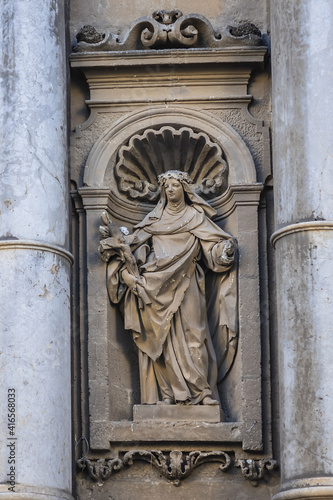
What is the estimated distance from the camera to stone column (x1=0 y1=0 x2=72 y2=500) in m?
9.65

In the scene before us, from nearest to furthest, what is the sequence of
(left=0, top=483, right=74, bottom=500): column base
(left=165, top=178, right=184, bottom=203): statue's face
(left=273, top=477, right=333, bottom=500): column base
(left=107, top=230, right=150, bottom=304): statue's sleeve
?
(left=273, top=477, right=333, bottom=500): column base, (left=0, top=483, right=74, bottom=500): column base, (left=107, top=230, right=150, bottom=304): statue's sleeve, (left=165, top=178, right=184, bottom=203): statue's face

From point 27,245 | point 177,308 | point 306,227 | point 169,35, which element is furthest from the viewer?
point 169,35

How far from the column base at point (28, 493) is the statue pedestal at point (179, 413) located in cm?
109

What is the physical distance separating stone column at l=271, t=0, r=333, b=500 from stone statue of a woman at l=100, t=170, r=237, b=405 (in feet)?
2.52

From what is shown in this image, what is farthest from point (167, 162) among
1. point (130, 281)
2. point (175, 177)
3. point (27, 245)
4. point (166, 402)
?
point (166, 402)

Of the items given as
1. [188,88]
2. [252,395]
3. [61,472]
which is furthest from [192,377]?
[188,88]

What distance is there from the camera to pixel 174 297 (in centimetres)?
1069

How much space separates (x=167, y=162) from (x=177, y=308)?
121cm

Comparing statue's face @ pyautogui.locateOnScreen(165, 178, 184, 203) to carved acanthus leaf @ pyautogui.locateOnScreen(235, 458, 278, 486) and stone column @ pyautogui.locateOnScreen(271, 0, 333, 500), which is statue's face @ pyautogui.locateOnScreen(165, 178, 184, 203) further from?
carved acanthus leaf @ pyautogui.locateOnScreen(235, 458, 278, 486)

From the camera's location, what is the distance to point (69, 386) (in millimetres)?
10070

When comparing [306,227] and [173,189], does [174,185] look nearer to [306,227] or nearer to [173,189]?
[173,189]

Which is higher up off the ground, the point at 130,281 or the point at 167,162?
the point at 167,162

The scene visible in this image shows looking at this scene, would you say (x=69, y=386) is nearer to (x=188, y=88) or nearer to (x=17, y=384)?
(x=17, y=384)

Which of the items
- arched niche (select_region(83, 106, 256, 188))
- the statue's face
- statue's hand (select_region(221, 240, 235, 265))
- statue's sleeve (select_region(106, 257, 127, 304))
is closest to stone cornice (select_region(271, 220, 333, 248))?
statue's hand (select_region(221, 240, 235, 265))
